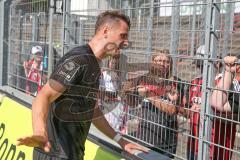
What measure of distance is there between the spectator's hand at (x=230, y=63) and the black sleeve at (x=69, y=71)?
0.92 metres

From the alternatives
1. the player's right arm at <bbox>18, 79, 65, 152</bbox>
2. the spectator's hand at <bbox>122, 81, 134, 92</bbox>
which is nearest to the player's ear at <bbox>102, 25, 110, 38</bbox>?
the player's right arm at <bbox>18, 79, 65, 152</bbox>

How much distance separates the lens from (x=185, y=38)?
350 cm

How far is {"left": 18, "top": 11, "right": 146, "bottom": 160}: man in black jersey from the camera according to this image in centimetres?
289

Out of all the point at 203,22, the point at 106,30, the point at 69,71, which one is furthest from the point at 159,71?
the point at 69,71

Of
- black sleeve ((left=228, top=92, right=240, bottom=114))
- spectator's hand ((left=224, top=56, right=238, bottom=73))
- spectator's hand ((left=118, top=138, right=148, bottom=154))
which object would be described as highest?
spectator's hand ((left=224, top=56, right=238, bottom=73))

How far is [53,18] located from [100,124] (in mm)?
2263

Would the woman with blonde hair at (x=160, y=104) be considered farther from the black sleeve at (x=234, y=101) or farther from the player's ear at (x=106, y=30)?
the player's ear at (x=106, y=30)

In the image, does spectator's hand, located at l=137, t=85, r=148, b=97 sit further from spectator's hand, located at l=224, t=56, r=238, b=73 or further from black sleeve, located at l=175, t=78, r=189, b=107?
spectator's hand, located at l=224, t=56, r=238, b=73

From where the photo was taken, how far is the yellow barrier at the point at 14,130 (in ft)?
14.9

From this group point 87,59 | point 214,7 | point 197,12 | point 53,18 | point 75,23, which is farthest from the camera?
point 53,18

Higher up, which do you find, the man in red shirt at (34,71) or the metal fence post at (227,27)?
the metal fence post at (227,27)

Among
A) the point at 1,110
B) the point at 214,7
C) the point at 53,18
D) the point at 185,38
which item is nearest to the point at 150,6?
the point at 185,38

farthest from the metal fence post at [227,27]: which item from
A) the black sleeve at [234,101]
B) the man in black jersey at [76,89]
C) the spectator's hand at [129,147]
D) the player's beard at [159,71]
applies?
the spectator's hand at [129,147]

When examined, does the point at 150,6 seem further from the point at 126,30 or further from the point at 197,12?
the point at 126,30
